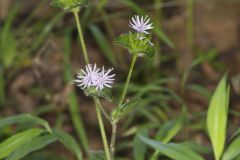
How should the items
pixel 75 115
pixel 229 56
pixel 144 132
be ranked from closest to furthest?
pixel 144 132, pixel 75 115, pixel 229 56

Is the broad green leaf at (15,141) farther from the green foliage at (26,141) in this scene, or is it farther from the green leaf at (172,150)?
the green leaf at (172,150)

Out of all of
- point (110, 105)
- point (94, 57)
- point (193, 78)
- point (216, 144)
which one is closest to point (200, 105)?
point (193, 78)

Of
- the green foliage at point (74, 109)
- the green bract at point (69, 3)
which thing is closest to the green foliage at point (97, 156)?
the green bract at point (69, 3)

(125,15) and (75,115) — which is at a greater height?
(125,15)

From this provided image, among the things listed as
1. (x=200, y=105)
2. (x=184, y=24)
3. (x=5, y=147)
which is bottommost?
(x=200, y=105)

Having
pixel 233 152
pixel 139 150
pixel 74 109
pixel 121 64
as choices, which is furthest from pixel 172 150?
pixel 121 64

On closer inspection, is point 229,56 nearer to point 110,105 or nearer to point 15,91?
point 110,105
